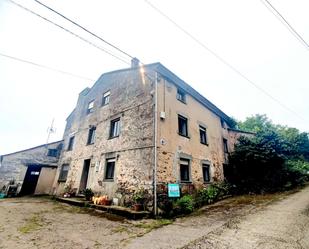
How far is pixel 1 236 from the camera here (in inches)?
175

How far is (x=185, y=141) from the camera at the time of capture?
10031 millimetres

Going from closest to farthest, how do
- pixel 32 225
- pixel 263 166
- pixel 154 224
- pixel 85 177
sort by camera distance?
pixel 32 225, pixel 154 224, pixel 85 177, pixel 263 166

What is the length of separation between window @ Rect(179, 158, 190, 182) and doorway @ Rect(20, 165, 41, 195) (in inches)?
589

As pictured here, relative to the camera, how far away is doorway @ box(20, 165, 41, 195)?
1623 cm

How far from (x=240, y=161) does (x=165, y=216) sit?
932 cm

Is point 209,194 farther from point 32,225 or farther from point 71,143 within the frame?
point 71,143

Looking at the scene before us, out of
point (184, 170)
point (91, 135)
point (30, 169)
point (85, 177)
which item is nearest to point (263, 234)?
point (184, 170)

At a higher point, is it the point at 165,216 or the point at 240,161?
the point at 240,161

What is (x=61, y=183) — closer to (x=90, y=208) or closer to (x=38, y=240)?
(x=90, y=208)

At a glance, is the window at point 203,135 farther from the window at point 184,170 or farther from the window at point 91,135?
the window at point 91,135

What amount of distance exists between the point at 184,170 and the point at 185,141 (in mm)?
1628

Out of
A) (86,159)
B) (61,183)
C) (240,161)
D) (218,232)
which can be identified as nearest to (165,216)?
(218,232)

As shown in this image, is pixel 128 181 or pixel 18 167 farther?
pixel 18 167

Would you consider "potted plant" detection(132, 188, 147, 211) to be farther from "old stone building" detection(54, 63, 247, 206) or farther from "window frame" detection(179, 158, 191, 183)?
"window frame" detection(179, 158, 191, 183)
